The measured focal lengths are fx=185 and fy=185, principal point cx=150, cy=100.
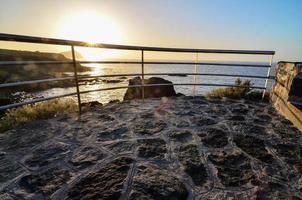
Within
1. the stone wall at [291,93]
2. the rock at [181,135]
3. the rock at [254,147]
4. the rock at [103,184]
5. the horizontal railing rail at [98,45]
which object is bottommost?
the rock at [254,147]

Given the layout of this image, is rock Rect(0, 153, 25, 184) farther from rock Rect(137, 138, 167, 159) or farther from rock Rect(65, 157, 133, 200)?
rock Rect(137, 138, 167, 159)

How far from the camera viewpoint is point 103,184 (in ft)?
4.80

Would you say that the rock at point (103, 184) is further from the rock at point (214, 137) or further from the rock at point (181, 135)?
the rock at point (214, 137)

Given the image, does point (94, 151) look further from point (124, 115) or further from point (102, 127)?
point (124, 115)

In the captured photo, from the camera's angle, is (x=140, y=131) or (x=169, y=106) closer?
(x=140, y=131)

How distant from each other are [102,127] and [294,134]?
2.70 meters

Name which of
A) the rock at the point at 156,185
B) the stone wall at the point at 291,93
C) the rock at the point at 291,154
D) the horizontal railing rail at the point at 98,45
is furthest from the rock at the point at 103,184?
the stone wall at the point at 291,93

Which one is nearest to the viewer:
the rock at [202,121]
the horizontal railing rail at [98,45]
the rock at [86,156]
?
the rock at [86,156]

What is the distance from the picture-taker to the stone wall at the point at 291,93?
291 centimetres

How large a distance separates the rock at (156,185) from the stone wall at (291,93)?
7.63ft

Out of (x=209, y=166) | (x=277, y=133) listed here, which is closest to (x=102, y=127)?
(x=209, y=166)

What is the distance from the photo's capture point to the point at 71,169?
1664 mm

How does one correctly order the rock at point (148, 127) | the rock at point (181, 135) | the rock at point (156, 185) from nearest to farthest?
the rock at point (156, 185) < the rock at point (181, 135) < the rock at point (148, 127)

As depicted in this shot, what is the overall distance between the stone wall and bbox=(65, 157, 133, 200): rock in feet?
8.79
